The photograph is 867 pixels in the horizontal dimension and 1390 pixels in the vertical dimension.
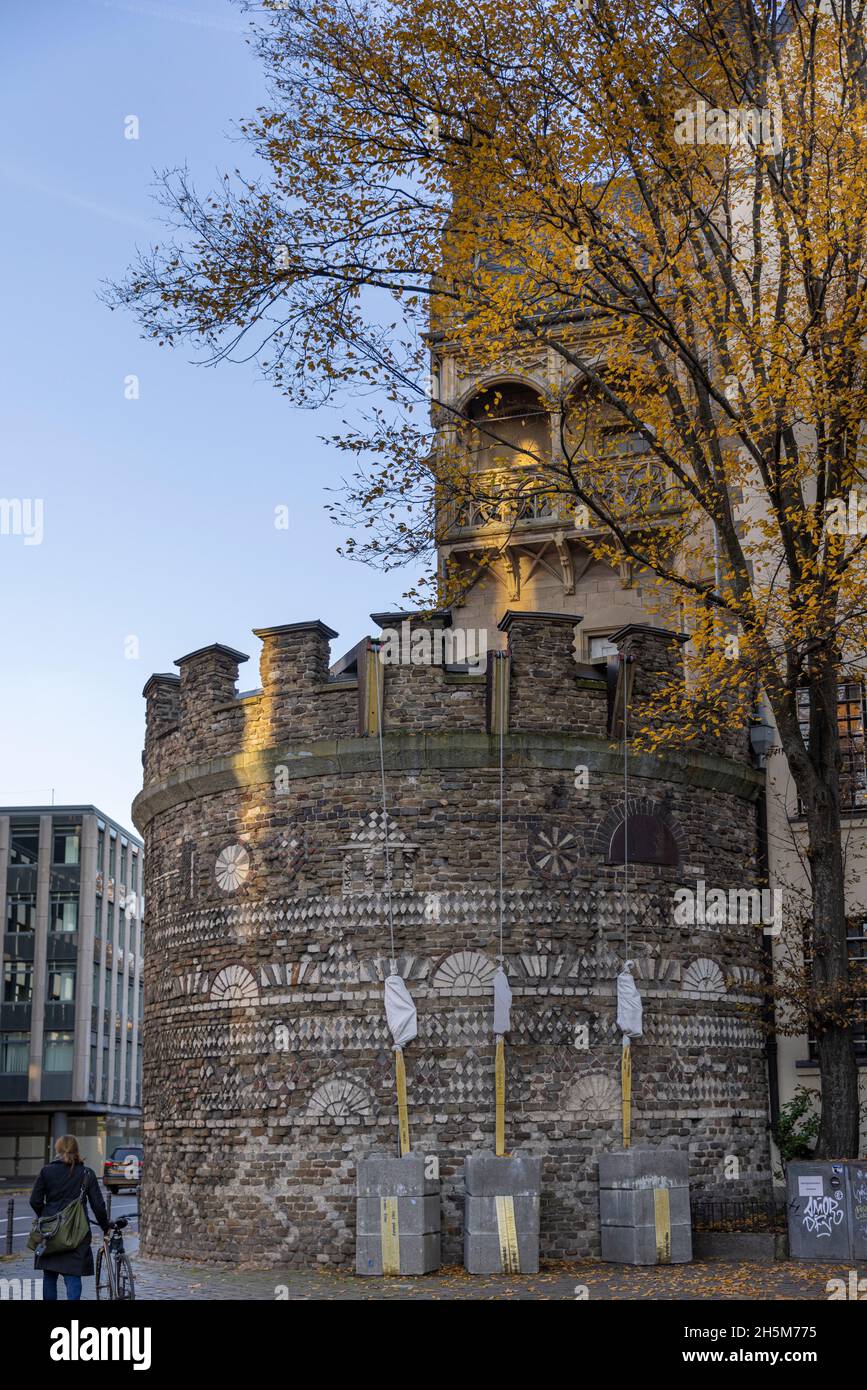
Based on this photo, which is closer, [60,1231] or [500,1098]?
[60,1231]

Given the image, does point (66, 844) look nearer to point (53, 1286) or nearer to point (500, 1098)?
point (500, 1098)

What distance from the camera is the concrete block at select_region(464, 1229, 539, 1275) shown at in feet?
53.4

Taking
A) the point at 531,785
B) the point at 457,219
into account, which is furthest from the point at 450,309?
the point at 531,785

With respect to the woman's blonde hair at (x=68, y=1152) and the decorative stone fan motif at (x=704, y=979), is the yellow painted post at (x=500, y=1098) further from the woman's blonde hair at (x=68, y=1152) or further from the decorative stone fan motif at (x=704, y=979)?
the woman's blonde hair at (x=68, y=1152)

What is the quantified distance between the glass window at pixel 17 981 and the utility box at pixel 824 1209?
59.2 metres

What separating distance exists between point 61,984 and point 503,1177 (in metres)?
58.2

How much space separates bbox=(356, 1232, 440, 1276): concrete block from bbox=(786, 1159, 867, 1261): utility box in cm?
396

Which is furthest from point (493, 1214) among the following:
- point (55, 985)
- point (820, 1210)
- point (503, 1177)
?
point (55, 985)

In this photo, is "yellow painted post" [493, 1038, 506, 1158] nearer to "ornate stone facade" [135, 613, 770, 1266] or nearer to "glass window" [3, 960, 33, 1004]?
"ornate stone facade" [135, 613, 770, 1266]

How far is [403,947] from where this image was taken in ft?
58.8

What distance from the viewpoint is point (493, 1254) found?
1630 centimetres
